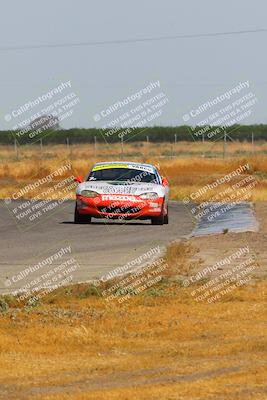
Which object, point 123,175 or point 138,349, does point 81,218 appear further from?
point 138,349

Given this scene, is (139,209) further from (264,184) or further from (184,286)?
(264,184)

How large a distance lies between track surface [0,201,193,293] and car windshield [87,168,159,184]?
1.09m

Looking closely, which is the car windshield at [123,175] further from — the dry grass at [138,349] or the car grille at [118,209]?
the dry grass at [138,349]

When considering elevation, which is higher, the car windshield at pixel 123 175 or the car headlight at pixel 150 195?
the car windshield at pixel 123 175

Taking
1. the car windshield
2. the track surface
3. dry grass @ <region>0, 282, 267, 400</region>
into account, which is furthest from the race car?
dry grass @ <region>0, 282, 267, 400</region>

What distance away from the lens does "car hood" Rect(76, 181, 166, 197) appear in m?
27.3

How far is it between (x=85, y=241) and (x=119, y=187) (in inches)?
152

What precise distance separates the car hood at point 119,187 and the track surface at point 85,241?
835 mm

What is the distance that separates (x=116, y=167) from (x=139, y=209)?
1674 mm

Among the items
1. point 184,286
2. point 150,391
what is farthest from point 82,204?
point 150,391

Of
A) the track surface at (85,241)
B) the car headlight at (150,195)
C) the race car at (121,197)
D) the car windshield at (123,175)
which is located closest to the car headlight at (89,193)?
the race car at (121,197)

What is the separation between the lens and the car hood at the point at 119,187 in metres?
27.3

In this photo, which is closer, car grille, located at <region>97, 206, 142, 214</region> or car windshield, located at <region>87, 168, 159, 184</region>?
car grille, located at <region>97, 206, 142, 214</region>

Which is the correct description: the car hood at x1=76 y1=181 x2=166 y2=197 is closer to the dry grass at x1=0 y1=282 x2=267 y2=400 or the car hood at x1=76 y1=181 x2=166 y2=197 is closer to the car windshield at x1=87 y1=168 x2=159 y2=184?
the car windshield at x1=87 y1=168 x2=159 y2=184
